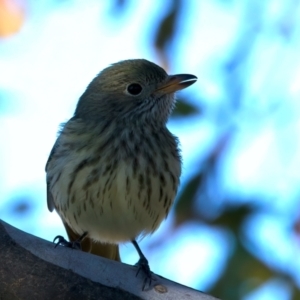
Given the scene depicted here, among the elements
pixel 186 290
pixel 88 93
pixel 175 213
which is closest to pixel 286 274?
pixel 175 213

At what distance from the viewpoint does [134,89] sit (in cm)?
468

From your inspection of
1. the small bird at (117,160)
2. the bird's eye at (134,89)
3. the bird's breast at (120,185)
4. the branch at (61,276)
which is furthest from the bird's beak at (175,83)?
the branch at (61,276)

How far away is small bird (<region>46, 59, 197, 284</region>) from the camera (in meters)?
4.07

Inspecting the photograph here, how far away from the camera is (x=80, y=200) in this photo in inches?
163

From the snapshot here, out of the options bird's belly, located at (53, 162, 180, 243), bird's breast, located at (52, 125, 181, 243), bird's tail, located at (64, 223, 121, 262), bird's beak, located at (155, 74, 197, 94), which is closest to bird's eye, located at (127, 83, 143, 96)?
bird's beak, located at (155, 74, 197, 94)

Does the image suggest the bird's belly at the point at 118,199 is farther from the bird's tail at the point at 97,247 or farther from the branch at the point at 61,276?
the branch at the point at 61,276

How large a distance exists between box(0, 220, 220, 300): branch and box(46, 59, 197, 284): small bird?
0.93 metres

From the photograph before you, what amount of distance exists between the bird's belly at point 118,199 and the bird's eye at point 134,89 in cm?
62

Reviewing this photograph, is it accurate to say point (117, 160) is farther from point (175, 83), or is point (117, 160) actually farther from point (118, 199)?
point (175, 83)

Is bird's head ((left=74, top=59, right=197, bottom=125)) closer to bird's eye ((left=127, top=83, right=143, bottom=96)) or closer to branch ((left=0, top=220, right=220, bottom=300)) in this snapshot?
bird's eye ((left=127, top=83, right=143, bottom=96))

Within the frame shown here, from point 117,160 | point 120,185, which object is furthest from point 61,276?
point 117,160

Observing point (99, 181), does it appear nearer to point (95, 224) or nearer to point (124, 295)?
point (95, 224)

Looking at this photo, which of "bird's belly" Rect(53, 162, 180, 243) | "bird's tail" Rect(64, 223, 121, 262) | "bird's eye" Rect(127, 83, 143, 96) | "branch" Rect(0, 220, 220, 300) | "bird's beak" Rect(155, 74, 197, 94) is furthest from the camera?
"bird's tail" Rect(64, 223, 121, 262)

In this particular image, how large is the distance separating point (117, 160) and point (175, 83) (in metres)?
0.77
